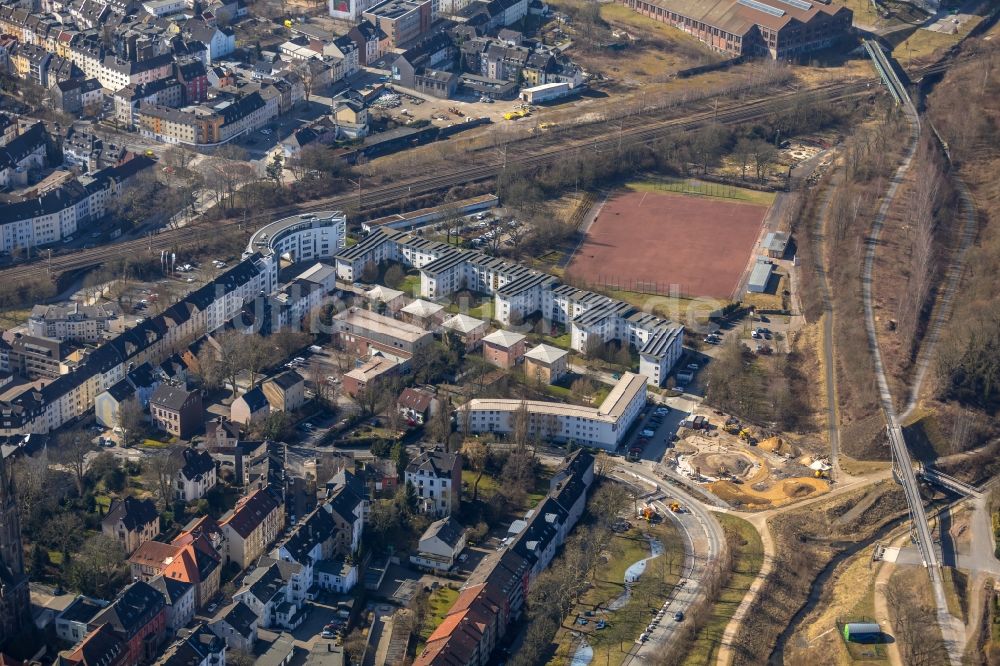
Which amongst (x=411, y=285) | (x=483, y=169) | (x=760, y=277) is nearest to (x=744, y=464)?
(x=760, y=277)

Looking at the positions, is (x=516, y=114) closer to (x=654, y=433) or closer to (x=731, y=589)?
(x=654, y=433)

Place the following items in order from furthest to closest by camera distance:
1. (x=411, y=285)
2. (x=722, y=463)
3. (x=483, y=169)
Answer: (x=483, y=169), (x=411, y=285), (x=722, y=463)

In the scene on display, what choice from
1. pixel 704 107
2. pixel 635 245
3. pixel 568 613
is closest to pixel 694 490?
pixel 568 613

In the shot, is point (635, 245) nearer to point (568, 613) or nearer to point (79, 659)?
point (568, 613)

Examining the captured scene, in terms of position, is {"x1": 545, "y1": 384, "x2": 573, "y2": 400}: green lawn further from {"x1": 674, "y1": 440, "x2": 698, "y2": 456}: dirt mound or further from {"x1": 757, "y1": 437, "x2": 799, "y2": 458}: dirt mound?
{"x1": 757, "y1": 437, "x2": 799, "y2": 458}: dirt mound

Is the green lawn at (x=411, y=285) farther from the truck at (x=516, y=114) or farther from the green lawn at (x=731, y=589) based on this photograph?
the truck at (x=516, y=114)

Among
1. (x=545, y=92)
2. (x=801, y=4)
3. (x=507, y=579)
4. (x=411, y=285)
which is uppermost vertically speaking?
(x=801, y=4)

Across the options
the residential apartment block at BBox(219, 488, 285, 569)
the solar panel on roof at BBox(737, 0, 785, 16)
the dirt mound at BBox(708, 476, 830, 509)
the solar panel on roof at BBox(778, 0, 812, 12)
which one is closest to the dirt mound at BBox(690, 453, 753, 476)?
the dirt mound at BBox(708, 476, 830, 509)
